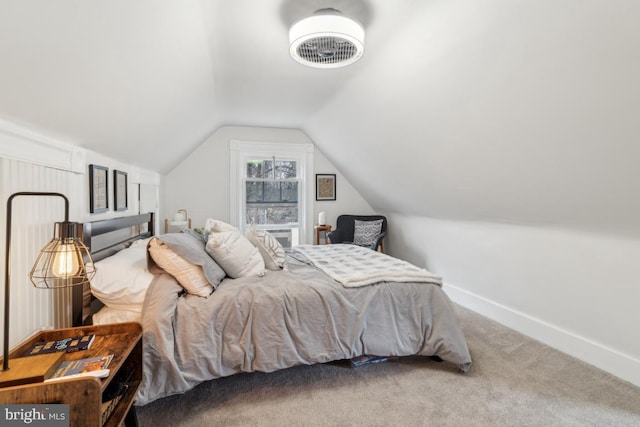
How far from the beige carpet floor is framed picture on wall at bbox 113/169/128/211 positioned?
1.47m

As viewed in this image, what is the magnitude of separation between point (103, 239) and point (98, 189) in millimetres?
422

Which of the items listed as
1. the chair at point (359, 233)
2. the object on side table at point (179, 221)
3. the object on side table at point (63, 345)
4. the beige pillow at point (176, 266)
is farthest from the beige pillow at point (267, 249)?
the chair at point (359, 233)

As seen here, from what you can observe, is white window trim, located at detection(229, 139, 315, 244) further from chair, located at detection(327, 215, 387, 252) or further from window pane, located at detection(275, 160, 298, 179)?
chair, located at detection(327, 215, 387, 252)

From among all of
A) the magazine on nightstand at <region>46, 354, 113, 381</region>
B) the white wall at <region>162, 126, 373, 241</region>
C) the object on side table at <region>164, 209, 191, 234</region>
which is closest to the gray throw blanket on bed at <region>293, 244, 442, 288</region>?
the magazine on nightstand at <region>46, 354, 113, 381</region>

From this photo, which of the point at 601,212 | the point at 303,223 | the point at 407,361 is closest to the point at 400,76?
the point at 601,212

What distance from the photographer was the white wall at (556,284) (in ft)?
7.20

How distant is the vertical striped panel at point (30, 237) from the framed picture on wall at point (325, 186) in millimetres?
3522

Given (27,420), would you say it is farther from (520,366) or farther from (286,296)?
(520,366)

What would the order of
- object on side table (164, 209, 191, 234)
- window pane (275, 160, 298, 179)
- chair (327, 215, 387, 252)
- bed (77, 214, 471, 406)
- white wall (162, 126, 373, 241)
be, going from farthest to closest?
1. window pane (275, 160, 298, 179)
2. chair (327, 215, 387, 252)
3. white wall (162, 126, 373, 241)
4. object on side table (164, 209, 191, 234)
5. bed (77, 214, 471, 406)

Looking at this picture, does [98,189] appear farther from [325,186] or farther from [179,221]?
[325,186]

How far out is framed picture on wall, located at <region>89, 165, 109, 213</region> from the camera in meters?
1.99

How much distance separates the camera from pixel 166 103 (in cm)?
223

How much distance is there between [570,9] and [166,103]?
2.31m

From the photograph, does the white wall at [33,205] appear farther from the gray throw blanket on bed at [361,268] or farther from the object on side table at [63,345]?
the gray throw blanket on bed at [361,268]
